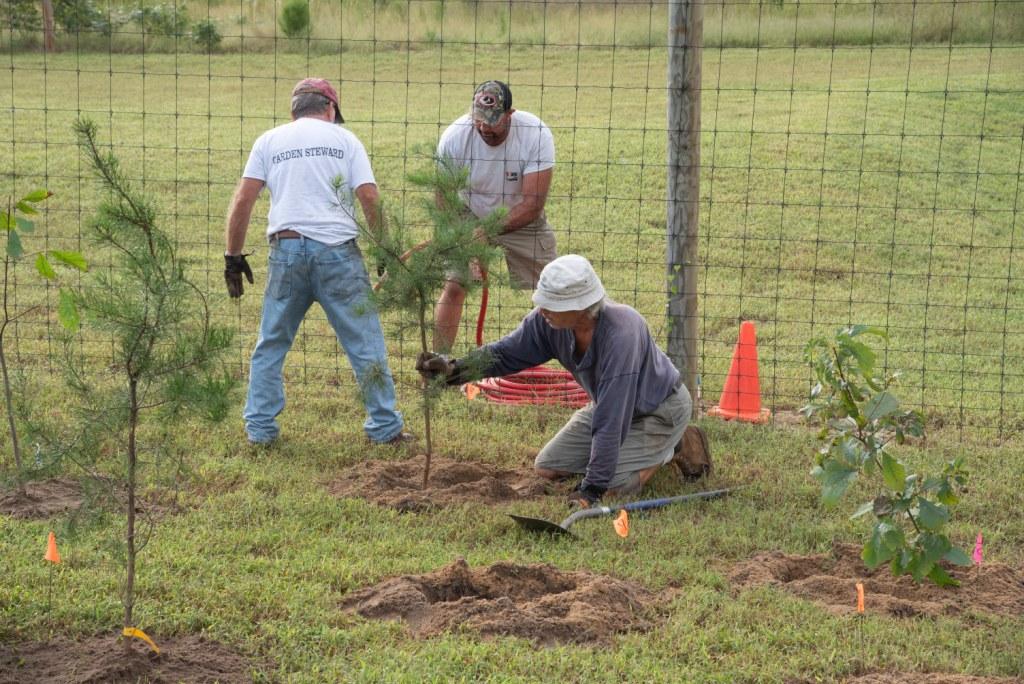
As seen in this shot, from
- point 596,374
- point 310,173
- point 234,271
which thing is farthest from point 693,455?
point 234,271

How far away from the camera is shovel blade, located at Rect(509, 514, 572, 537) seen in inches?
216

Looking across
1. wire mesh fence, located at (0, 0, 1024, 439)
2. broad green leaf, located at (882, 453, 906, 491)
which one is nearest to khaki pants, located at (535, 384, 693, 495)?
wire mesh fence, located at (0, 0, 1024, 439)

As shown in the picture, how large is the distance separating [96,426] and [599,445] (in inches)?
96.1

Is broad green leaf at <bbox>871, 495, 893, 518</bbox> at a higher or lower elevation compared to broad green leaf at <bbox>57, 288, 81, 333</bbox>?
lower

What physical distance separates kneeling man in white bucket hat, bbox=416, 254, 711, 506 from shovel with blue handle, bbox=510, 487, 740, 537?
0.47 feet

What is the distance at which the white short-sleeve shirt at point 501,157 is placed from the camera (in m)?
7.23

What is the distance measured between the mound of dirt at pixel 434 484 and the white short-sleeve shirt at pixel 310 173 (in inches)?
46.8

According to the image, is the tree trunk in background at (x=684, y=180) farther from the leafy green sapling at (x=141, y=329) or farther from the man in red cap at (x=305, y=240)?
the leafy green sapling at (x=141, y=329)

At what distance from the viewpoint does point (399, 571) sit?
5141 mm

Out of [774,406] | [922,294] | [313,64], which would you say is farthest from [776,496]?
[313,64]

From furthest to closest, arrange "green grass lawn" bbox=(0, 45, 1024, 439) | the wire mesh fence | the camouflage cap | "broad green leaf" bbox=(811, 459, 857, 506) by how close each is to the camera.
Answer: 1. "green grass lawn" bbox=(0, 45, 1024, 439)
2. the wire mesh fence
3. the camouflage cap
4. "broad green leaf" bbox=(811, 459, 857, 506)

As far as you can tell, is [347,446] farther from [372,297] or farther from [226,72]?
[226,72]

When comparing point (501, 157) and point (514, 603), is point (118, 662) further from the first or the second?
point (501, 157)

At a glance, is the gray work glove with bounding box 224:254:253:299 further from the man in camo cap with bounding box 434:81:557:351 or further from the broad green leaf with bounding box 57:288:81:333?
the broad green leaf with bounding box 57:288:81:333
